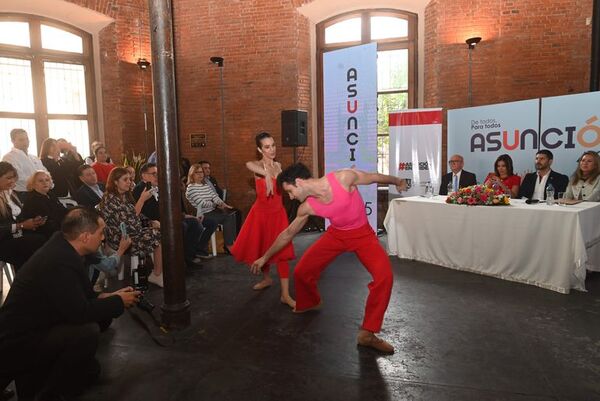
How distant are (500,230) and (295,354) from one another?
2607 mm

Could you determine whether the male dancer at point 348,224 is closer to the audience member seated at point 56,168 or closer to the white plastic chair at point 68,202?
the white plastic chair at point 68,202

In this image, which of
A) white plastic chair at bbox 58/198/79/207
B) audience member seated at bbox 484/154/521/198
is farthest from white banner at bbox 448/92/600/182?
white plastic chair at bbox 58/198/79/207

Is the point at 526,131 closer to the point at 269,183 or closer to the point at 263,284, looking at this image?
the point at 269,183

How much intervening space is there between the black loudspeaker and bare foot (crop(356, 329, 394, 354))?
4.60 m

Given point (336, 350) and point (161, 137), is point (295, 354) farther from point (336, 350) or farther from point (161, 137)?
point (161, 137)

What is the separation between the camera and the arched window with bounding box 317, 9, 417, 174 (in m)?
7.91

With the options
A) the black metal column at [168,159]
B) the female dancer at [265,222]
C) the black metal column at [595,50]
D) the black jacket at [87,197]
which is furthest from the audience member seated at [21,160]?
the black metal column at [595,50]

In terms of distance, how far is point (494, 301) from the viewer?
12.7 ft

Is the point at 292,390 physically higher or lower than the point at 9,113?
lower

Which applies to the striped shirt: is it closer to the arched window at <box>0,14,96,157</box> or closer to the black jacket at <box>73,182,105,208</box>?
the black jacket at <box>73,182,105,208</box>

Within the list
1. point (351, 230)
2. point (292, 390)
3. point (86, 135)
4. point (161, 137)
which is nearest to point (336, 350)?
point (292, 390)

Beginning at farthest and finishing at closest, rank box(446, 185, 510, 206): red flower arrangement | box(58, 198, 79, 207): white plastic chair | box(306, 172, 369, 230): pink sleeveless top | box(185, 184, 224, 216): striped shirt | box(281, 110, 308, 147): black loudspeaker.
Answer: box(281, 110, 308, 147): black loudspeaker < box(185, 184, 224, 216): striped shirt < box(58, 198, 79, 207): white plastic chair < box(446, 185, 510, 206): red flower arrangement < box(306, 172, 369, 230): pink sleeveless top

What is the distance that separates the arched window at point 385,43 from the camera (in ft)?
25.9

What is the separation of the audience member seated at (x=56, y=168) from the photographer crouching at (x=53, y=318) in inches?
136
